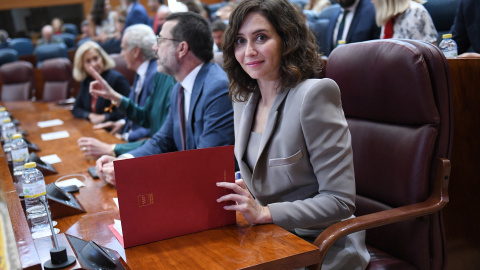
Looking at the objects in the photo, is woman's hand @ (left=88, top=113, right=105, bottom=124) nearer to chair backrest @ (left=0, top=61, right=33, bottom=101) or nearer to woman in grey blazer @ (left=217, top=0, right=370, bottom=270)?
woman in grey blazer @ (left=217, top=0, right=370, bottom=270)

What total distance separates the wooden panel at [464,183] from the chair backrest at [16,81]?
587 centimetres

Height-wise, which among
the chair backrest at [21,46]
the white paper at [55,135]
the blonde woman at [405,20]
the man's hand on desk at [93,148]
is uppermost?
the blonde woman at [405,20]

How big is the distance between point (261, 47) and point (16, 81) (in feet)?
19.4

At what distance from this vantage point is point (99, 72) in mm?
3971

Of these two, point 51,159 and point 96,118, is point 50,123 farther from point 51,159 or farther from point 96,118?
point 51,159

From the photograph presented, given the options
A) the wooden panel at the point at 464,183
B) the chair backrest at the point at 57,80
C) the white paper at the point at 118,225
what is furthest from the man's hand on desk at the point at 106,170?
the chair backrest at the point at 57,80

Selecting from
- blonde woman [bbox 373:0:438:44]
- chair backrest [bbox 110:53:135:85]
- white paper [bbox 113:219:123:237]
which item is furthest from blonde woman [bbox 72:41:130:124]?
white paper [bbox 113:219:123:237]

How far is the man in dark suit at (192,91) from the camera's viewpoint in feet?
6.83

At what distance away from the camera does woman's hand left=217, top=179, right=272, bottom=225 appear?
1.21 metres

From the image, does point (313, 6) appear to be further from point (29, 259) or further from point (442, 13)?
point (29, 259)

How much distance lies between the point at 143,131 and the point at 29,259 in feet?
7.49

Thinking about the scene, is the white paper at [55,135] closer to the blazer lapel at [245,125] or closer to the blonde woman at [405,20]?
the blazer lapel at [245,125]

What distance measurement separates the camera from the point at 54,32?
11.5 metres

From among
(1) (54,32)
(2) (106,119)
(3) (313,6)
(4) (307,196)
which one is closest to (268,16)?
(4) (307,196)
